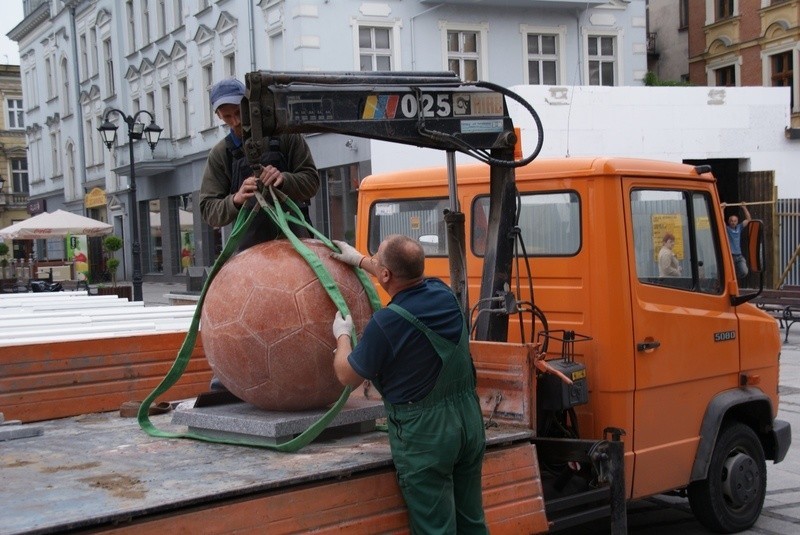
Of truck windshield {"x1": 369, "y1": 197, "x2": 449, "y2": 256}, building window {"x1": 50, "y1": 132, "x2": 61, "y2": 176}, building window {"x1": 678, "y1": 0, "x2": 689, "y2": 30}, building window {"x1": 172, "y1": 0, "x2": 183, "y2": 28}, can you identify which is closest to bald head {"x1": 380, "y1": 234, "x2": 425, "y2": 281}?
truck windshield {"x1": 369, "y1": 197, "x2": 449, "y2": 256}

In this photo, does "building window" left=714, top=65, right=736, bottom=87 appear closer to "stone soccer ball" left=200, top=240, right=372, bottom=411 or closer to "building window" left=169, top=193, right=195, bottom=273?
"building window" left=169, top=193, right=195, bottom=273

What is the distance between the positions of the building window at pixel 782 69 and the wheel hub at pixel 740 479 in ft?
96.0

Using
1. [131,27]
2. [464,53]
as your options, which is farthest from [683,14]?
[131,27]

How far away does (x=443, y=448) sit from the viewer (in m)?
3.86

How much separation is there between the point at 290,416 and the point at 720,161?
71.3 feet

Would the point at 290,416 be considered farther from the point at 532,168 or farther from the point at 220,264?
the point at 532,168

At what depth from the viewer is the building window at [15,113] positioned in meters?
66.6

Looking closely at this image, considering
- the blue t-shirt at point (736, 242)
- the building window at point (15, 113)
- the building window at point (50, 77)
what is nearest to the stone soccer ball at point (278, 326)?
the blue t-shirt at point (736, 242)

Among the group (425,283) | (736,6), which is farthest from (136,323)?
(736,6)

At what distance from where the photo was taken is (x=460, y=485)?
398 cm

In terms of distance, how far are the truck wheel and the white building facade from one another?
1689 centimetres

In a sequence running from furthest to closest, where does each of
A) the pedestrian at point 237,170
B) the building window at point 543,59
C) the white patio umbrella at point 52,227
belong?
the white patio umbrella at point 52,227 → the building window at point 543,59 → the pedestrian at point 237,170

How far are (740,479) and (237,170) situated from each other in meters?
3.60

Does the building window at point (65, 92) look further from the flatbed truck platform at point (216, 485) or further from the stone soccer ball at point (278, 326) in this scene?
the stone soccer ball at point (278, 326)
